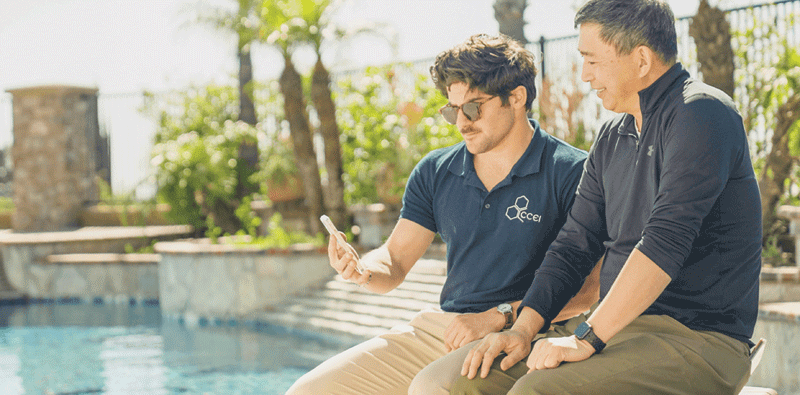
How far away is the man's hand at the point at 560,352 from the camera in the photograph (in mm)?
1749

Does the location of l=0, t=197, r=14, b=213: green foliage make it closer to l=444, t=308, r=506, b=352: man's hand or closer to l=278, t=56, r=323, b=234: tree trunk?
l=278, t=56, r=323, b=234: tree trunk

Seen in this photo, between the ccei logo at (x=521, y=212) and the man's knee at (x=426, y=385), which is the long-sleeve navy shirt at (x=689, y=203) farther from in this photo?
the man's knee at (x=426, y=385)

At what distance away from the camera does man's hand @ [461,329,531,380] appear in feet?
6.39

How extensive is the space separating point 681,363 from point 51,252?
1131 centimetres

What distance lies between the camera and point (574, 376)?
5.63 feet

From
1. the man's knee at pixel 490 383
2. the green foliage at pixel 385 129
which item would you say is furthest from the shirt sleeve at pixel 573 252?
the green foliage at pixel 385 129

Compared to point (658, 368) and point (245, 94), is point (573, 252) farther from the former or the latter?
point (245, 94)

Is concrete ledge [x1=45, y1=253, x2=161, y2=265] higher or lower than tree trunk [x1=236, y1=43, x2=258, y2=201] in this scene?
lower

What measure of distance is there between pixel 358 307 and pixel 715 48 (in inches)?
162

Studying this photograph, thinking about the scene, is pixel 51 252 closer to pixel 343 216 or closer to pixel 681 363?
pixel 343 216

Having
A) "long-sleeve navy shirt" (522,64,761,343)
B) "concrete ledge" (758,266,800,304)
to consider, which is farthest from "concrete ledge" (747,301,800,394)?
"long-sleeve navy shirt" (522,64,761,343)

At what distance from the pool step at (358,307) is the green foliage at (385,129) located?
5.12 feet

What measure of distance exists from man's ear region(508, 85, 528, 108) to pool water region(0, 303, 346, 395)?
3.75 meters

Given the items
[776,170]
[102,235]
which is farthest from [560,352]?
[102,235]
